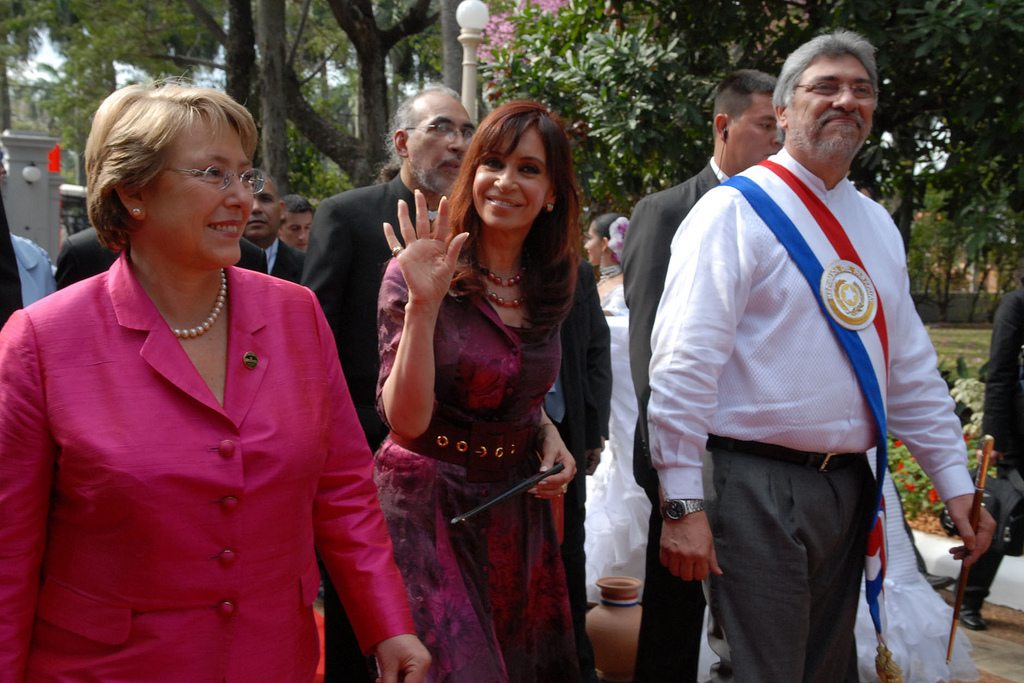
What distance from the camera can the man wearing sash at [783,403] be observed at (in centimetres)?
287

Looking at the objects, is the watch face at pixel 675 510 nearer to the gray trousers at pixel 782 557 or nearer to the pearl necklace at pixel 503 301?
the gray trousers at pixel 782 557

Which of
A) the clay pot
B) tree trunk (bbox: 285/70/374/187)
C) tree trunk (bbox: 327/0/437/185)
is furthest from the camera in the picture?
tree trunk (bbox: 285/70/374/187)

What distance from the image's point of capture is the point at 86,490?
1840 millimetres

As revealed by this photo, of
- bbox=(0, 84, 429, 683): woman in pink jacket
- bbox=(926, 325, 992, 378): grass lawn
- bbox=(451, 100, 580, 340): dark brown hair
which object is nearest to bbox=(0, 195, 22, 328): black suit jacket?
bbox=(0, 84, 429, 683): woman in pink jacket

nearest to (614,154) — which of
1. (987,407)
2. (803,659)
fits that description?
(987,407)

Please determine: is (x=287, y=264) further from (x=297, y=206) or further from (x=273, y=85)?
(x=273, y=85)

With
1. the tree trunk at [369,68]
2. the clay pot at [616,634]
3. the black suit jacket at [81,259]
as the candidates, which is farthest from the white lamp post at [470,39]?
the tree trunk at [369,68]

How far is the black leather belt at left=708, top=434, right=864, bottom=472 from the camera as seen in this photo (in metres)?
2.92

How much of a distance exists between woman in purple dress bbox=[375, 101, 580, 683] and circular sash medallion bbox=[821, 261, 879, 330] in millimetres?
792

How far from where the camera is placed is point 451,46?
31.3 feet

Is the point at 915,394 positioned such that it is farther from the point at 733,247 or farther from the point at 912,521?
the point at 912,521

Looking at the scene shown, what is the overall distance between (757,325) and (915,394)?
71 centimetres

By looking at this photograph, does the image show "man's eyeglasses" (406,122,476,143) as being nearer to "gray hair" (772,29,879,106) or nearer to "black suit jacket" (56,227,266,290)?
"gray hair" (772,29,879,106)

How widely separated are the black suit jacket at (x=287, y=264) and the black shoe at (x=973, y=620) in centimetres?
450
